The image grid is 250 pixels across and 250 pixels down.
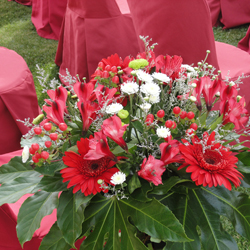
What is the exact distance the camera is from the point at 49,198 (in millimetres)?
499

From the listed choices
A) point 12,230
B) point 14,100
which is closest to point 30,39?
point 14,100

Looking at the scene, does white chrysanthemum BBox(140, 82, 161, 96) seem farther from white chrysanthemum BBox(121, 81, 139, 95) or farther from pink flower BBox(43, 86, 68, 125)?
pink flower BBox(43, 86, 68, 125)

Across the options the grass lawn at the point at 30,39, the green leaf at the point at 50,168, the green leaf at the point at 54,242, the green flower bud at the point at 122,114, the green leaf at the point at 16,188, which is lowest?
the grass lawn at the point at 30,39

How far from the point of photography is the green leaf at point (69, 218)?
1.46 feet

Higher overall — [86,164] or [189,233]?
[86,164]

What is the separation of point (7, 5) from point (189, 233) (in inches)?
159

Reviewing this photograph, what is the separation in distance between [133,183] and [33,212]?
19 cm

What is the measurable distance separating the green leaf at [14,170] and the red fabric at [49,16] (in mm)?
2482

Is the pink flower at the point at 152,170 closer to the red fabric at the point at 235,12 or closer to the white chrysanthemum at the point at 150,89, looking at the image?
the white chrysanthemum at the point at 150,89

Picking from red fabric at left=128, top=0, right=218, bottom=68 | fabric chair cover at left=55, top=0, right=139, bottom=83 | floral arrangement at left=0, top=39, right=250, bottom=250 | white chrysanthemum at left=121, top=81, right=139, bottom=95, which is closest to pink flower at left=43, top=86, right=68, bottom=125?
floral arrangement at left=0, top=39, right=250, bottom=250

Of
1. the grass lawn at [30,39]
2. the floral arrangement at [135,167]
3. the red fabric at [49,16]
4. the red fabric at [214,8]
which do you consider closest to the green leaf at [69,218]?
the floral arrangement at [135,167]

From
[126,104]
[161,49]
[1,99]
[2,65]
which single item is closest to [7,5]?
[2,65]

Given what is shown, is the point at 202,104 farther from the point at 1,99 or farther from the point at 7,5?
the point at 7,5

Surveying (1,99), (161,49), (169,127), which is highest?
(169,127)
